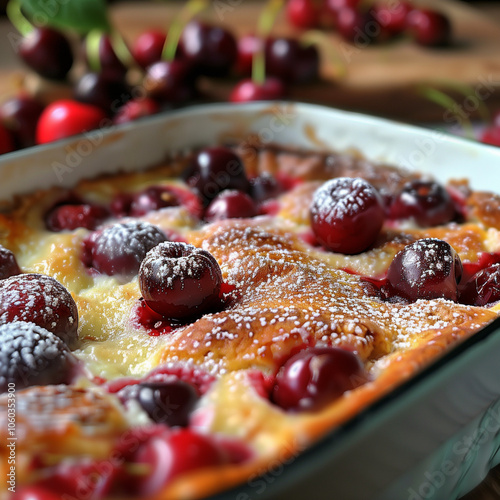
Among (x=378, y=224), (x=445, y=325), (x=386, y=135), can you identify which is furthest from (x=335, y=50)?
(x=445, y=325)

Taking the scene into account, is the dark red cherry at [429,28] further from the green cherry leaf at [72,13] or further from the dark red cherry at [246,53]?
the green cherry leaf at [72,13]

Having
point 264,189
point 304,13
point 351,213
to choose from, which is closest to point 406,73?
point 304,13

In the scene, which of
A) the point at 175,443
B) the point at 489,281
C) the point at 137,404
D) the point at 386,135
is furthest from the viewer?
the point at 386,135

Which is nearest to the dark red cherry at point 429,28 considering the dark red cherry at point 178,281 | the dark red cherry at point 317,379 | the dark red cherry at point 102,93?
the dark red cherry at point 102,93

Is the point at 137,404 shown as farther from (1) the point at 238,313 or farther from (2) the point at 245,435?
(1) the point at 238,313

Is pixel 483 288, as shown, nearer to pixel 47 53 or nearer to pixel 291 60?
pixel 291 60

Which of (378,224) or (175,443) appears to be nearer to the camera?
(175,443)

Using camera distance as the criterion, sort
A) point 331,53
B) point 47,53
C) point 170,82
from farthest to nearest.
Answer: point 331,53, point 47,53, point 170,82
